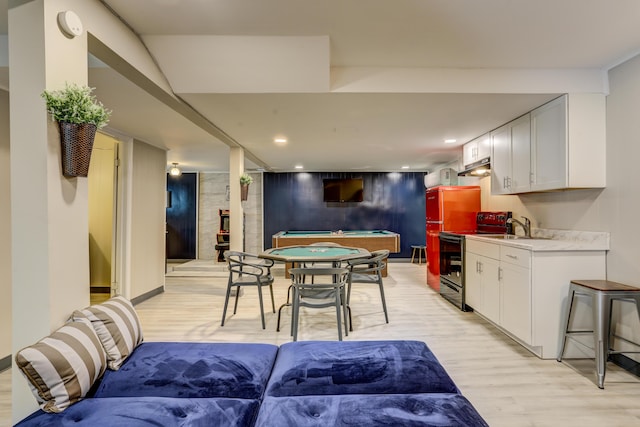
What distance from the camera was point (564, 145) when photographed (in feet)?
8.96

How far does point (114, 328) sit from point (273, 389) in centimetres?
97

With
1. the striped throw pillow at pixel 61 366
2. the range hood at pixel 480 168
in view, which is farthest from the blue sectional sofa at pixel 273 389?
the range hood at pixel 480 168

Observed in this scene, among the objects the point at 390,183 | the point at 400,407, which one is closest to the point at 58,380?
the point at 400,407

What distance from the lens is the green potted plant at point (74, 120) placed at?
1.43 metres

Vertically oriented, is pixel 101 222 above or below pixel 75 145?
below

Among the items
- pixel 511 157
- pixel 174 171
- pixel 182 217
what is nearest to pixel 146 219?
pixel 174 171

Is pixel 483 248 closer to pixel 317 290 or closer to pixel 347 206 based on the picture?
pixel 317 290

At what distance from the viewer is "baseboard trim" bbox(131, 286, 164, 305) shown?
14.1 feet

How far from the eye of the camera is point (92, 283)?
4.84 m

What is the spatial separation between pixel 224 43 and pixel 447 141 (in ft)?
11.3

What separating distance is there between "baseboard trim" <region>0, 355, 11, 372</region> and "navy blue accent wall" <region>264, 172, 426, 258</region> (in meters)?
5.56

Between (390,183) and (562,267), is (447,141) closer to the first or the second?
(562,267)

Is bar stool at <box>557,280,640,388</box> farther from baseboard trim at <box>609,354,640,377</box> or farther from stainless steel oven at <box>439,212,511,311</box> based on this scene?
stainless steel oven at <box>439,212,511,311</box>

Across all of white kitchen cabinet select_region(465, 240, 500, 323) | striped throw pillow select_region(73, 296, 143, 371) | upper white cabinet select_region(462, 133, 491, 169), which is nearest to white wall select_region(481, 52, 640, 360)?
white kitchen cabinet select_region(465, 240, 500, 323)
